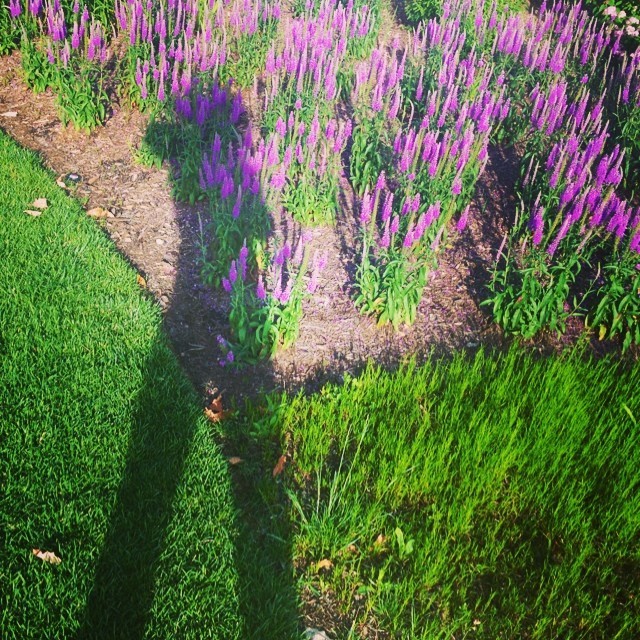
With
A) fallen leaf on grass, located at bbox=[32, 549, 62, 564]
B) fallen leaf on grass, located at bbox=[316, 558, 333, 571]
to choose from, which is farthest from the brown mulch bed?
fallen leaf on grass, located at bbox=[32, 549, 62, 564]

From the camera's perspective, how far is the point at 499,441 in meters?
3.01

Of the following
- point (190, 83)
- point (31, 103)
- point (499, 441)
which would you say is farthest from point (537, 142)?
point (31, 103)

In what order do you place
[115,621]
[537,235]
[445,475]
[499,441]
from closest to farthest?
[115,621] < [445,475] < [499,441] < [537,235]

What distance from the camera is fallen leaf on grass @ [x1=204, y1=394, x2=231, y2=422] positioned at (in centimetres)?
326

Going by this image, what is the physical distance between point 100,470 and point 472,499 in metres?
1.82

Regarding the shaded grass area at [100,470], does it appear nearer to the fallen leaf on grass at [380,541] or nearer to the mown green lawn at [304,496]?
the mown green lawn at [304,496]

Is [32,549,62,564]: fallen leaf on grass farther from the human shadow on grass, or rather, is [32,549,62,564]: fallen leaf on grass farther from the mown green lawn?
the human shadow on grass

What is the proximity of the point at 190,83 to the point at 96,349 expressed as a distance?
2893mm

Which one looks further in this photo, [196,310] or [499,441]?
[196,310]

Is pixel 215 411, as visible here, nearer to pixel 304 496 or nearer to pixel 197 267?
pixel 304 496

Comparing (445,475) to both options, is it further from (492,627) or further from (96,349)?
(96,349)

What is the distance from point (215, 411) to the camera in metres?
3.35

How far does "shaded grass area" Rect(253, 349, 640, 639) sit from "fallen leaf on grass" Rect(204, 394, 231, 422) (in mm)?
283

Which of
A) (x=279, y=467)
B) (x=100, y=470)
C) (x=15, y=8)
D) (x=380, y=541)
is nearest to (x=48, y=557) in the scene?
(x=100, y=470)
